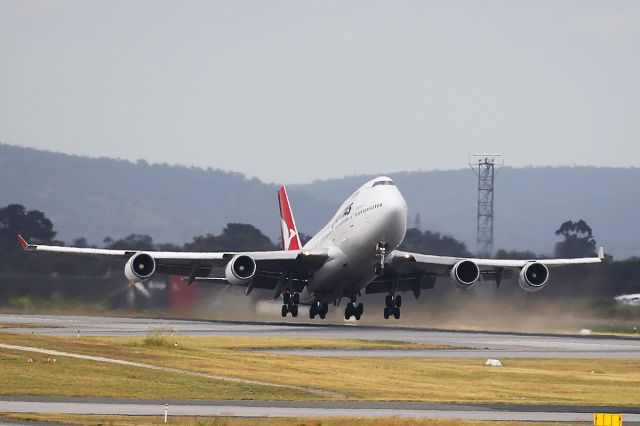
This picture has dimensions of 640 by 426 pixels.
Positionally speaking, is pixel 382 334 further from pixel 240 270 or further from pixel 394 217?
pixel 394 217

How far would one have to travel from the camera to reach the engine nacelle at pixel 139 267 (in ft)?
196

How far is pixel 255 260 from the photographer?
198ft

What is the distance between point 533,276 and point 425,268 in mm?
5077

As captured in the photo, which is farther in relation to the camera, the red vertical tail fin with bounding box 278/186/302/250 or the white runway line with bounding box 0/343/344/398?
the red vertical tail fin with bounding box 278/186/302/250

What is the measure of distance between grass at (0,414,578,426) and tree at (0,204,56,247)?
58.1 m

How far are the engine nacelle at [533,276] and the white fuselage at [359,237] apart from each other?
25.7 ft

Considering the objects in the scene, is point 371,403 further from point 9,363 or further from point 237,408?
point 9,363

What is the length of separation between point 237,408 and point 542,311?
41.9 m

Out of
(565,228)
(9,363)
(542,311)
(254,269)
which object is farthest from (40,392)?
(565,228)

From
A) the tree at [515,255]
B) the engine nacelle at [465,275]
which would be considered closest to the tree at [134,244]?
the tree at [515,255]

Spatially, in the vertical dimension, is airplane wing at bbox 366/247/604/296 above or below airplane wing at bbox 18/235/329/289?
above

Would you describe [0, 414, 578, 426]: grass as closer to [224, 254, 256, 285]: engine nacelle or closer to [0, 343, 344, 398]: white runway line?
[0, 343, 344, 398]: white runway line

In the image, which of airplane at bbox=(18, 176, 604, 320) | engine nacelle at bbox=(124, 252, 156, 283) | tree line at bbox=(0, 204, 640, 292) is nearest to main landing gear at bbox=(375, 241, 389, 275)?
airplane at bbox=(18, 176, 604, 320)

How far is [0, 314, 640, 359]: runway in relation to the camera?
53375 millimetres
